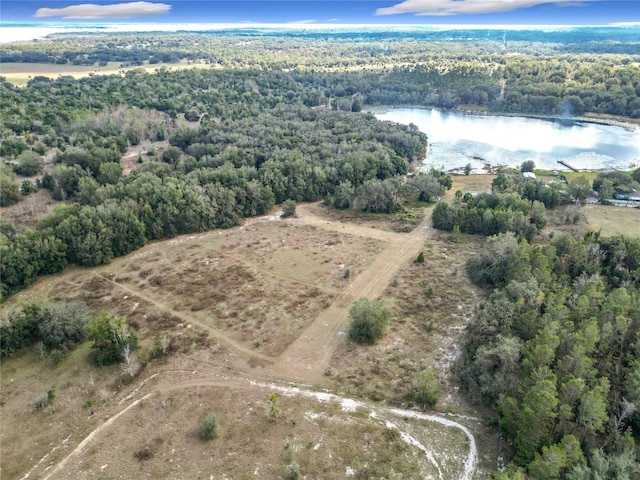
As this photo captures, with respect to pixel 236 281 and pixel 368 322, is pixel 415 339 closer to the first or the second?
pixel 368 322


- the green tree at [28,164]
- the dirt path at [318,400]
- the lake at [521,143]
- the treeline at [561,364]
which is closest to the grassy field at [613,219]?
the treeline at [561,364]

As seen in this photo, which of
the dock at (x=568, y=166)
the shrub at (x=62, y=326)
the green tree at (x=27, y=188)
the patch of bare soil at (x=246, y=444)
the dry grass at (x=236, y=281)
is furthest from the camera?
the dock at (x=568, y=166)

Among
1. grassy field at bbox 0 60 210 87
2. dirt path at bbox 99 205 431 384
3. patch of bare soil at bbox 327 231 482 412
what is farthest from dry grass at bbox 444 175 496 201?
grassy field at bbox 0 60 210 87

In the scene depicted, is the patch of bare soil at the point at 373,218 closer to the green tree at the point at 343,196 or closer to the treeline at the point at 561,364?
the green tree at the point at 343,196

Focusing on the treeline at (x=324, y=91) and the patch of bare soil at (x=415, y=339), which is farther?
the treeline at (x=324, y=91)

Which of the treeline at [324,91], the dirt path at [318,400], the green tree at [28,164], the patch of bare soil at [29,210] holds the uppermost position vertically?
the treeline at [324,91]

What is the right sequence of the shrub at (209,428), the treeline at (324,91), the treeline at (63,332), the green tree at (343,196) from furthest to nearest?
the treeline at (324,91) → the green tree at (343,196) → the treeline at (63,332) → the shrub at (209,428)

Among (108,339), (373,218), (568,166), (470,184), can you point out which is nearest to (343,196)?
(373,218)

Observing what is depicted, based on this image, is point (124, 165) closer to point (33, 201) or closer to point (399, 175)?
point (33, 201)
